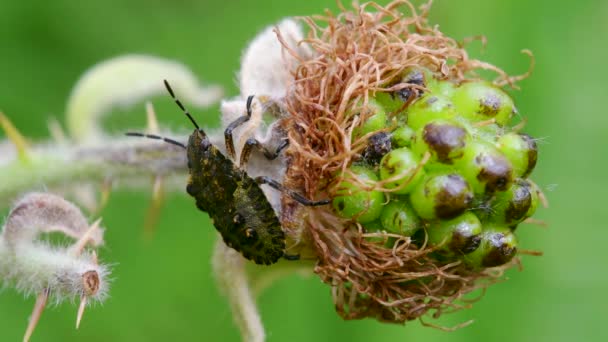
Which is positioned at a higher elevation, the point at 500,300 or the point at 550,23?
the point at 550,23

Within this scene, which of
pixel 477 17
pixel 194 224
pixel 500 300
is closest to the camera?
pixel 500 300

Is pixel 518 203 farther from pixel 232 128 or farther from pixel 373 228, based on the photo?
pixel 232 128

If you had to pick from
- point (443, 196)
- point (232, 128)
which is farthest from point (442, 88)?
point (232, 128)

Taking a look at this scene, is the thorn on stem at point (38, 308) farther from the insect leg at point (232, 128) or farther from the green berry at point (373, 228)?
the green berry at point (373, 228)

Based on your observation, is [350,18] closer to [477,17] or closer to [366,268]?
[366,268]

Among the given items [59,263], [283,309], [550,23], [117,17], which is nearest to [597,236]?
[550,23]

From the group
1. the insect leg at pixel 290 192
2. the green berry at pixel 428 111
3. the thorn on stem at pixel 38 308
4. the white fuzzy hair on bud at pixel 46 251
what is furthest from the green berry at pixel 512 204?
the thorn on stem at pixel 38 308

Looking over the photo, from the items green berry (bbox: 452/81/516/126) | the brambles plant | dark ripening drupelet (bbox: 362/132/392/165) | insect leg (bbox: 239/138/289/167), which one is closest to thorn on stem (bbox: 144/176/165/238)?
the brambles plant

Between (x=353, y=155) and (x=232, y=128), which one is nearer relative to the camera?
(x=353, y=155)
